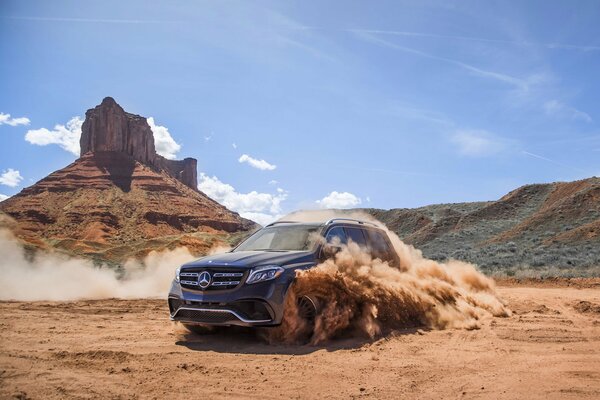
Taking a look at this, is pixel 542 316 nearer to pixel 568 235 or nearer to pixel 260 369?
pixel 260 369

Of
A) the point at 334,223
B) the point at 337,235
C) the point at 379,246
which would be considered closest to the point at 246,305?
the point at 337,235

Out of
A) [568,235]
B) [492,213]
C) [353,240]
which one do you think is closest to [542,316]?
[353,240]

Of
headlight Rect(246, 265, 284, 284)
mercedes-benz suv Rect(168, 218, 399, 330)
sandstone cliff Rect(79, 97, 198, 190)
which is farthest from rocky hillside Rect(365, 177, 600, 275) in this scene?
sandstone cliff Rect(79, 97, 198, 190)

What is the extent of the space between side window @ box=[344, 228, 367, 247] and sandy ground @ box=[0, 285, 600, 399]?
1835 mm

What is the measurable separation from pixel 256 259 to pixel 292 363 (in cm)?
177

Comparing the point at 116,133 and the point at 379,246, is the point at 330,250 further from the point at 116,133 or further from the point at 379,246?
the point at 116,133

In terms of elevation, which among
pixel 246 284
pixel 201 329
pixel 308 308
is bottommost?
pixel 201 329

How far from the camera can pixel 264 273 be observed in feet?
22.0

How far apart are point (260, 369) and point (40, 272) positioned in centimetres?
1434

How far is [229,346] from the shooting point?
21.7 ft

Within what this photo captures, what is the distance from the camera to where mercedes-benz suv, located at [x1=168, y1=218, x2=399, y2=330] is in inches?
258

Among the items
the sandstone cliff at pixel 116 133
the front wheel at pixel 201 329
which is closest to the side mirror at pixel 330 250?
the front wheel at pixel 201 329

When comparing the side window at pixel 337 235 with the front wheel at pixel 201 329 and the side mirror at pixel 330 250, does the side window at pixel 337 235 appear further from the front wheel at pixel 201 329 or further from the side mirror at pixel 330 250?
the front wheel at pixel 201 329

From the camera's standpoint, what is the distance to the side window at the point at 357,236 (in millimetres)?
8716
